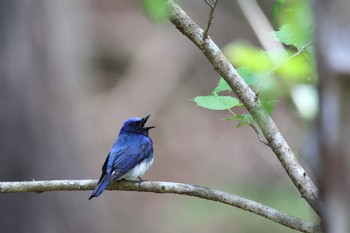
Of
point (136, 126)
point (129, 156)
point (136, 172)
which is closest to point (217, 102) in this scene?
point (136, 172)

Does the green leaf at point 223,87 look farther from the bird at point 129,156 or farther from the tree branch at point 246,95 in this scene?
the bird at point 129,156

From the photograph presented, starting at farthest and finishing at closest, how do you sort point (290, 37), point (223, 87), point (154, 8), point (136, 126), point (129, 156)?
point (136, 126) → point (129, 156) → point (223, 87) → point (290, 37) → point (154, 8)

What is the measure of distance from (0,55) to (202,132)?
805cm

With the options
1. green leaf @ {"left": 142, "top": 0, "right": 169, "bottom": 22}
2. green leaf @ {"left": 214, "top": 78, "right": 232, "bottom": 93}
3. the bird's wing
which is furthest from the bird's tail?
green leaf @ {"left": 142, "top": 0, "right": 169, "bottom": 22}

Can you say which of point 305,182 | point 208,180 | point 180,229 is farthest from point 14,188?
point 208,180

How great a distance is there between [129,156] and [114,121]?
9852 millimetres

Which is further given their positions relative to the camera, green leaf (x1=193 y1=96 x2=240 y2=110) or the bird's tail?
the bird's tail

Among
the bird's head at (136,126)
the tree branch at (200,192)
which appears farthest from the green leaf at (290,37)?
the bird's head at (136,126)

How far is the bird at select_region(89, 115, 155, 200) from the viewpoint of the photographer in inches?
148

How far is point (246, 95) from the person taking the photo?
2344 mm

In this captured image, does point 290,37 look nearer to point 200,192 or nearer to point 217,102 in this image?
point 217,102

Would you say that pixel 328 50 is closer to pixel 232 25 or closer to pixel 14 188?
pixel 14 188

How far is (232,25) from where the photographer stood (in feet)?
50.9

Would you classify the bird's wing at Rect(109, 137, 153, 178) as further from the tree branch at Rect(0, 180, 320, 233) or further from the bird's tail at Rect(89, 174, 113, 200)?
the tree branch at Rect(0, 180, 320, 233)
